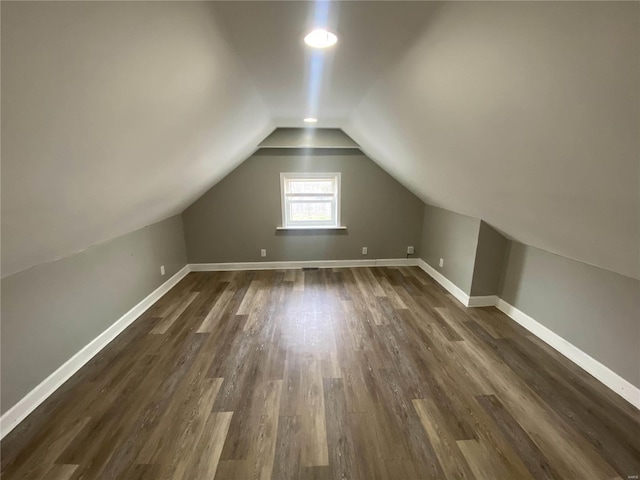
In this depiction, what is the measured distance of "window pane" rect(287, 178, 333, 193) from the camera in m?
4.50

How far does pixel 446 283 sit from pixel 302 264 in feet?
7.20

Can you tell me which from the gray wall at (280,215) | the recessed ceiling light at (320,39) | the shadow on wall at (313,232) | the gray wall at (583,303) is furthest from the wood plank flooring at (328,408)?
the recessed ceiling light at (320,39)

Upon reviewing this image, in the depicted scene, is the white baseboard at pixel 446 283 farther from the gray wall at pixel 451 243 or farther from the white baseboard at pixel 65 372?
the white baseboard at pixel 65 372

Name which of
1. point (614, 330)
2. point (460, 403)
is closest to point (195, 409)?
point (460, 403)

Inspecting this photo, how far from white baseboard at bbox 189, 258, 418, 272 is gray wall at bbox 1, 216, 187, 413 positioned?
3.94 feet

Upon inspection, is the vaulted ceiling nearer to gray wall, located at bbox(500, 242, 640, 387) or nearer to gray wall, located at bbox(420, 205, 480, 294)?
gray wall, located at bbox(500, 242, 640, 387)

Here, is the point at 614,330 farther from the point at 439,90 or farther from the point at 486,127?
the point at 439,90

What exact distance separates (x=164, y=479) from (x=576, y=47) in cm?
248

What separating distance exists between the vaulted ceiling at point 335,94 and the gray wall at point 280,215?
2.14 metres

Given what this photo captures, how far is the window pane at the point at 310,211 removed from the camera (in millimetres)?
4591

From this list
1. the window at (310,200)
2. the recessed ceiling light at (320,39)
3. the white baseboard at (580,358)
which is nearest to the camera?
the recessed ceiling light at (320,39)

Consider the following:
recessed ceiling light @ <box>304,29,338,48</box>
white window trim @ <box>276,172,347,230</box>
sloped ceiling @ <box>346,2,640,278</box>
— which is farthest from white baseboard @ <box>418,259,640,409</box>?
recessed ceiling light @ <box>304,29,338,48</box>

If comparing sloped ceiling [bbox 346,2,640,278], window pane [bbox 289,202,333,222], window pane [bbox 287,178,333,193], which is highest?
sloped ceiling [bbox 346,2,640,278]

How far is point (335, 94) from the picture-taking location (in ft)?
7.00
